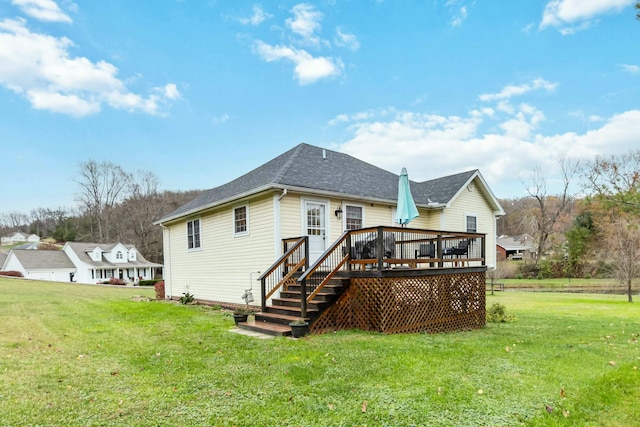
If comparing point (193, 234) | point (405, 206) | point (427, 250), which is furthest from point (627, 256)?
point (193, 234)

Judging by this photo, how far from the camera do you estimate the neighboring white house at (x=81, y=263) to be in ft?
126

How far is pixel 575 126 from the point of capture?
21109 mm

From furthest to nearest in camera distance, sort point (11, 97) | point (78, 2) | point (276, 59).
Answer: point (11, 97), point (276, 59), point (78, 2)

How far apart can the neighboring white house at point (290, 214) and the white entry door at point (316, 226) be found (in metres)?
0.03

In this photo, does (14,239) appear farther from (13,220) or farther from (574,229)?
(574,229)

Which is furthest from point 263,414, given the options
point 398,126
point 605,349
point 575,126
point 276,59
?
point 575,126

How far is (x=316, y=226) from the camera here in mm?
10438

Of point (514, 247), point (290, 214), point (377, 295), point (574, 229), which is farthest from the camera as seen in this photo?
point (514, 247)

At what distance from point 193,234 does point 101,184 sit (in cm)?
3404

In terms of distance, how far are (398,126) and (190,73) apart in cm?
1055

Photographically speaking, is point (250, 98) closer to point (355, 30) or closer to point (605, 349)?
point (355, 30)

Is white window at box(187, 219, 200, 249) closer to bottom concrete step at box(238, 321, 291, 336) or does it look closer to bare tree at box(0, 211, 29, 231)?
bottom concrete step at box(238, 321, 291, 336)

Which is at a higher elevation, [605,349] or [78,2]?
[78,2]

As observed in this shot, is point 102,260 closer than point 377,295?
No
